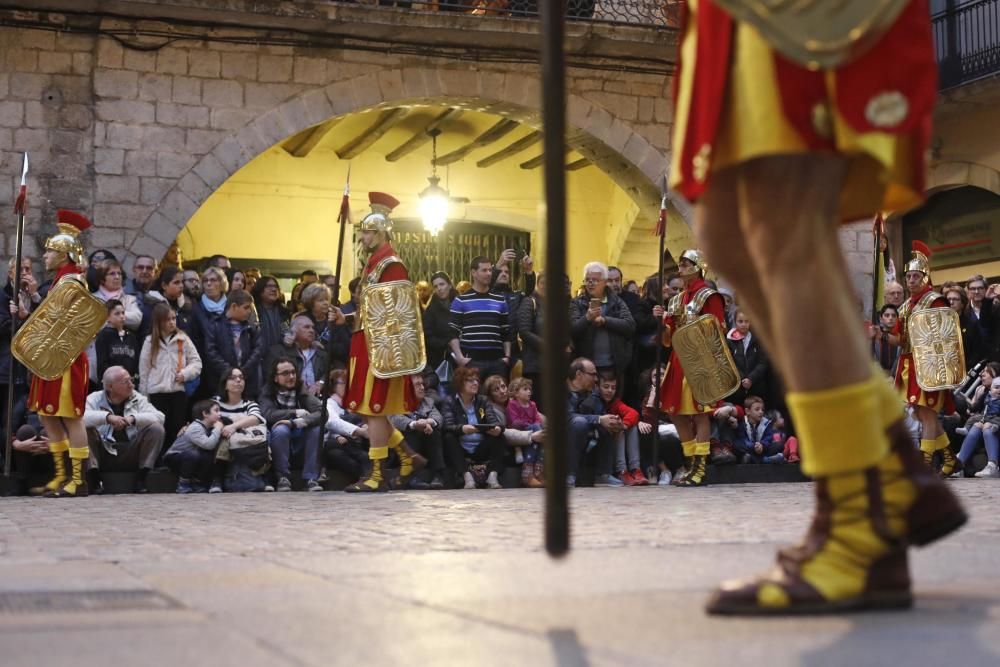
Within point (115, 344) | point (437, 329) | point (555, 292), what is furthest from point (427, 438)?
point (555, 292)

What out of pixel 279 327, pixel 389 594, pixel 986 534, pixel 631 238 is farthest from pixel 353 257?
pixel 389 594

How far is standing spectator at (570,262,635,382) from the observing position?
39.1 feet

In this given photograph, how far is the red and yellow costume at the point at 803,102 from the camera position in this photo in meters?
2.40

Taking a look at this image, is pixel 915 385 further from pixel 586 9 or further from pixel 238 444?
pixel 586 9

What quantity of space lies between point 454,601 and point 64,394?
7763 mm

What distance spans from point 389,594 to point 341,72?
13.0 metres

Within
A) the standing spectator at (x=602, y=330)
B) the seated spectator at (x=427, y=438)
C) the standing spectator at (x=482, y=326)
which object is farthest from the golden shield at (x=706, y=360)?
the seated spectator at (x=427, y=438)

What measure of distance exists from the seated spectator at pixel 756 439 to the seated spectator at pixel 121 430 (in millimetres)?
4674

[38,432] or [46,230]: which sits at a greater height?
[46,230]

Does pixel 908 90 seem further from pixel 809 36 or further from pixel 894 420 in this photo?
pixel 894 420

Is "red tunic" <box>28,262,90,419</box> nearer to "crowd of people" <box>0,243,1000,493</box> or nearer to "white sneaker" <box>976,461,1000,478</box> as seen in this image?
"crowd of people" <box>0,243,1000,493</box>

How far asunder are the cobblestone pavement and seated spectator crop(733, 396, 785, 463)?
693 centimetres

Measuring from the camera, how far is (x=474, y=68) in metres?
15.6

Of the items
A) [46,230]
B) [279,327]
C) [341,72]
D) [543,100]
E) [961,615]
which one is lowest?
[961,615]
